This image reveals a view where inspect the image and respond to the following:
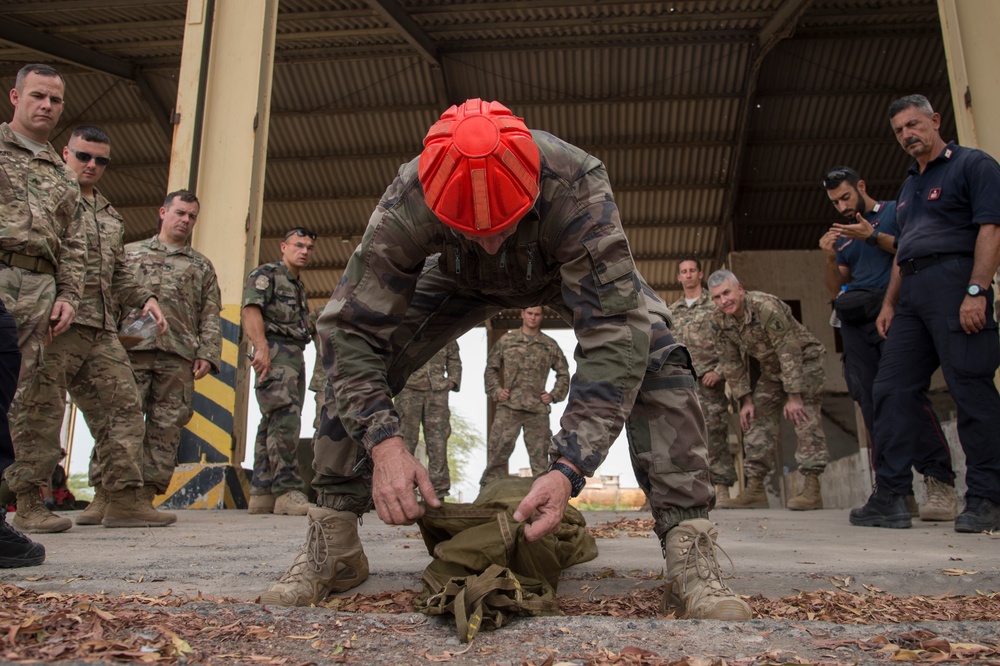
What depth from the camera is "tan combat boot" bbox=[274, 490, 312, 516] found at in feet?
15.7

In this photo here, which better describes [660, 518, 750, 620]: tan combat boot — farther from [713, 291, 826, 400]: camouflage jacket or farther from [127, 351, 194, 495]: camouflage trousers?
[713, 291, 826, 400]: camouflage jacket

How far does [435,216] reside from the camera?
6.55 ft

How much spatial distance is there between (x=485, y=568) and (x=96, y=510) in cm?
282

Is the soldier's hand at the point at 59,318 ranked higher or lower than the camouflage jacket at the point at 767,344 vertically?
lower

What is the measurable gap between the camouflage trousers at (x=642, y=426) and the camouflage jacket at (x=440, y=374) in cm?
480

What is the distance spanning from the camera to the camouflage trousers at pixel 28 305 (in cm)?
288

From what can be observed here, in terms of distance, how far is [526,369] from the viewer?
7941 millimetres

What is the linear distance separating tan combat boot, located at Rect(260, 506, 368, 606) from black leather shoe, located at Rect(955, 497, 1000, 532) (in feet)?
7.91

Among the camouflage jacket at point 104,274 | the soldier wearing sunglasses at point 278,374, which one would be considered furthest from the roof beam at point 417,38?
the camouflage jacket at point 104,274

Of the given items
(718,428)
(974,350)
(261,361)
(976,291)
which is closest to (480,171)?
(976,291)

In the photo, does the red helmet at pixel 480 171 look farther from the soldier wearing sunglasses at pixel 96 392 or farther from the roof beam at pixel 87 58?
the roof beam at pixel 87 58

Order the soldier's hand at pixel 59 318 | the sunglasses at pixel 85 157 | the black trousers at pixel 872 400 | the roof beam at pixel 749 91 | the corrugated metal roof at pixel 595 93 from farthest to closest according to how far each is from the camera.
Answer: the corrugated metal roof at pixel 595 93, the roof beam at pixel 749 91, the sunglasses at pixel 85 157, the black trousers at pixel 872 400, the soldier's hand at pixel 59 318

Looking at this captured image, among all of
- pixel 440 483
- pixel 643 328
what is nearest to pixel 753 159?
pixel 440 483

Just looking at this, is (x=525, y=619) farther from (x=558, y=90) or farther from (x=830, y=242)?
(x=558, y=90)
